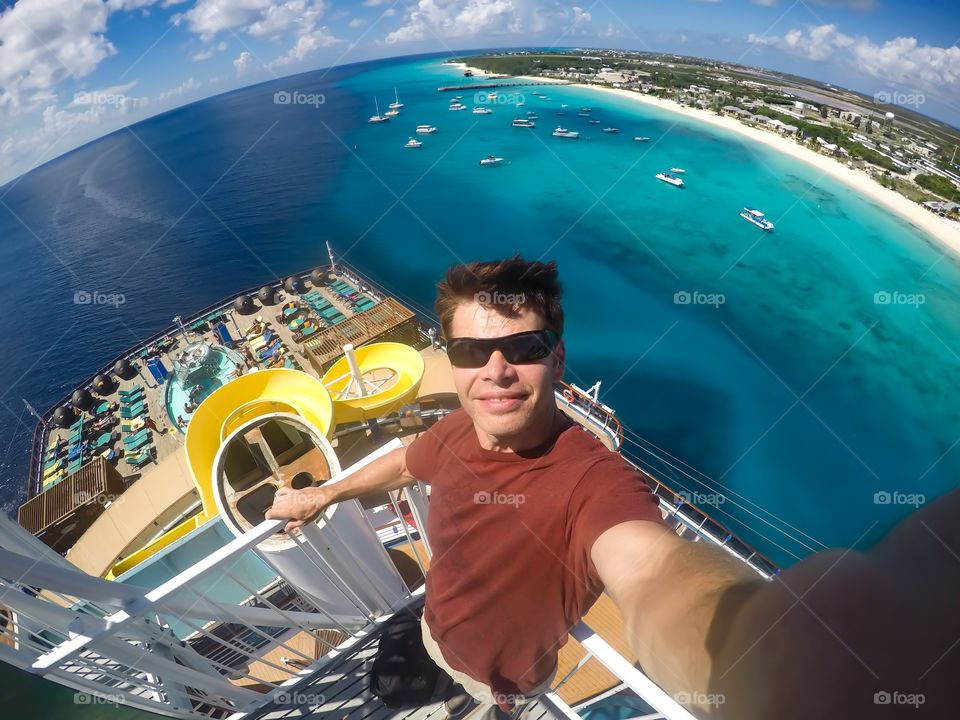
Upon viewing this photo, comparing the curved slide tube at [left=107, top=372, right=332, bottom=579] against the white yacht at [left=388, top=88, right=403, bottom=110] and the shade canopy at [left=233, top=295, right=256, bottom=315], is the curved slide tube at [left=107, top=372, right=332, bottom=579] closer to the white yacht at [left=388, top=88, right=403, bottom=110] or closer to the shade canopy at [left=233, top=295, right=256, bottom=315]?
the shade canopy at [left=233, top=295, right=256, bottom=315]

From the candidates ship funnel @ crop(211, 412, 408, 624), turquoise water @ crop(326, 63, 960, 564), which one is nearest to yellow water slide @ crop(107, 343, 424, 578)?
ship funnel @ crop(211, 412, 408, 624)

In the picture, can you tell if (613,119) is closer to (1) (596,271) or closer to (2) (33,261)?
(1) (596,271)

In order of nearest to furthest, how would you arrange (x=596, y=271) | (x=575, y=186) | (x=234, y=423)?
1. (x=234, y=423)
2. (x=596, y=271)
3. (x=575, y=186)

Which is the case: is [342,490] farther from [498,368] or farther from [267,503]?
[267,503]

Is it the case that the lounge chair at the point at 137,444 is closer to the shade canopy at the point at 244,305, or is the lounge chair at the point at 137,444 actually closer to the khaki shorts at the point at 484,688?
the shade canopy at the point at 244,305

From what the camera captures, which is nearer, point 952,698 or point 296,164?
point 952,698

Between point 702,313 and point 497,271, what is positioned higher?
point 497,271

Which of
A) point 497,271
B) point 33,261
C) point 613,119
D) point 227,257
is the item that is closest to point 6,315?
point 33,261

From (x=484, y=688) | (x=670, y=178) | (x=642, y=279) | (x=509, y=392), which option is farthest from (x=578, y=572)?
(x=670, y=178)
